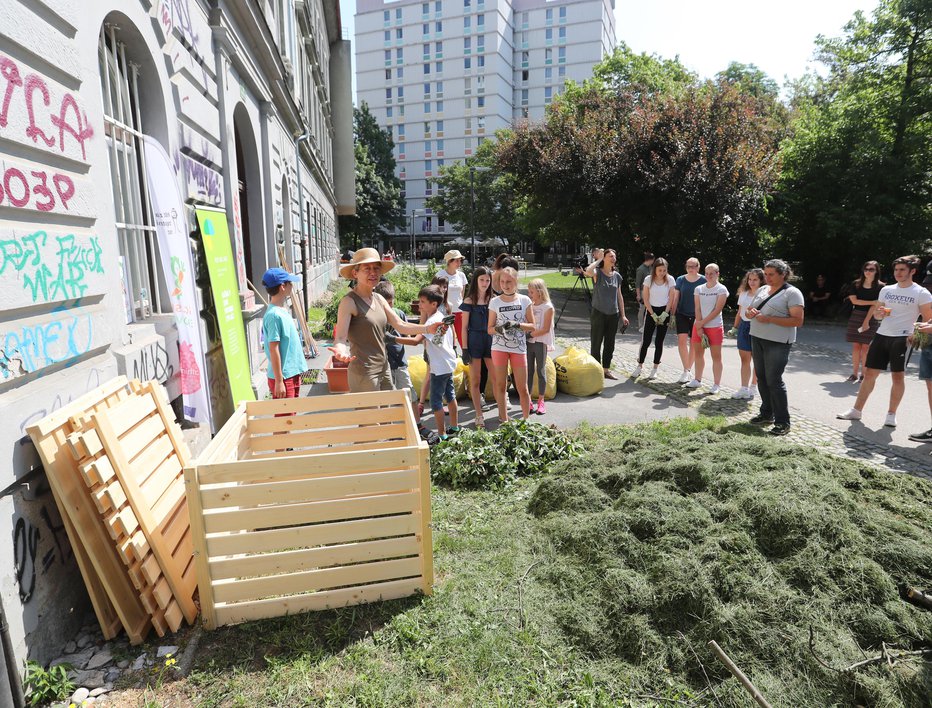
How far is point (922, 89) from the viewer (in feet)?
47.2

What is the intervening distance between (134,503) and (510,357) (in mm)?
4245

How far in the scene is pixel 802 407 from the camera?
7.49m

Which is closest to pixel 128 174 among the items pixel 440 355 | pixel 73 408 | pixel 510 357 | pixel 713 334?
pixel 73 408

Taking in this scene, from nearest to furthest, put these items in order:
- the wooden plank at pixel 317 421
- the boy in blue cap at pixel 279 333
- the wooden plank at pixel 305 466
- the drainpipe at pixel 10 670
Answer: the drainpipe at pixel 10 670 → the wooden plank at pixel 305 466 → the wooden plank at pixel 317 421 → the boy in blue cap at pixel 279 333

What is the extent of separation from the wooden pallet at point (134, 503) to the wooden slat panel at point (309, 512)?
13.3 inches

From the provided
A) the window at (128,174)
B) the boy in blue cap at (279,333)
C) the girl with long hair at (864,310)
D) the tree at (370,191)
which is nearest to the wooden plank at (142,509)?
the window at (128,174)

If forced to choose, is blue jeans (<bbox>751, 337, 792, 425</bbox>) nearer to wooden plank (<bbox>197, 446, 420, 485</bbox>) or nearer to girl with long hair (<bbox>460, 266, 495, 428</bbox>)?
girl with long hair (<bbox>460, 266, 495, 428</bbox>)

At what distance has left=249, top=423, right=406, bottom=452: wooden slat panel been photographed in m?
3.82

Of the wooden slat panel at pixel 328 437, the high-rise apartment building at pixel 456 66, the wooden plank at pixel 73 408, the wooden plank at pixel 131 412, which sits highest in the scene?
the high-rise apartment building at pixel 456 66

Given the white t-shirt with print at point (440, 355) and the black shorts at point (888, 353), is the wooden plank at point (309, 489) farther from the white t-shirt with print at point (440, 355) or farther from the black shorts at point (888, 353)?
the black shorts at point (888, 353)

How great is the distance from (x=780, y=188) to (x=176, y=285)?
17.2 metres

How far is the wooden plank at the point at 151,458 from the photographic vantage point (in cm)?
302

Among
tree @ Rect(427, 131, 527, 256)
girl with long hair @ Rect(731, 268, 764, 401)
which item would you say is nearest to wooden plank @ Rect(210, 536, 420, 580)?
girl with long hair @ Rect(731, 268, 764, 401)

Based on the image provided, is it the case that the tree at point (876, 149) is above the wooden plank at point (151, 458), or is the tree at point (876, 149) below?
above
